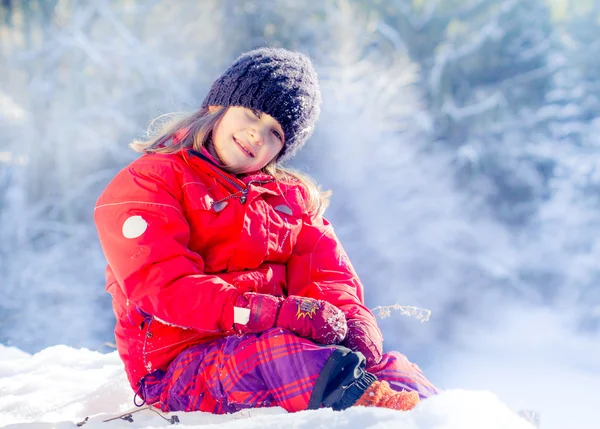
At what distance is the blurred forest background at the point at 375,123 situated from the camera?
2.77 m

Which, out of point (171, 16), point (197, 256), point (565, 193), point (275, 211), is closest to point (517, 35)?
point (565, 193)

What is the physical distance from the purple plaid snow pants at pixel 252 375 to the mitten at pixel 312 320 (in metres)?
0.03

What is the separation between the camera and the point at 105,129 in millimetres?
3094

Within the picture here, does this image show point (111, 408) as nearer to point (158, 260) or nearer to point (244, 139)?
point (158, 260)

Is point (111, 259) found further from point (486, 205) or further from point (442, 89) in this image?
point (442, 89)

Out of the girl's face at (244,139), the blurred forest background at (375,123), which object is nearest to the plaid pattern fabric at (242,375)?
the girl's face at (244,139)

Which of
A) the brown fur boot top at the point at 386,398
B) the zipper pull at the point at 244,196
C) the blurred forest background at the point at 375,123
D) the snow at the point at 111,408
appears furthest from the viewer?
the blurred forest background at the point at 375,123

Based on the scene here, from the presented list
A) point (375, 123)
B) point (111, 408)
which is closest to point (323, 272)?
point (111, 408)

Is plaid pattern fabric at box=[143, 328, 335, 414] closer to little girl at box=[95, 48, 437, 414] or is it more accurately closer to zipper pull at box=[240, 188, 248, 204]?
little girl at box=[95, 48, 437, 414]

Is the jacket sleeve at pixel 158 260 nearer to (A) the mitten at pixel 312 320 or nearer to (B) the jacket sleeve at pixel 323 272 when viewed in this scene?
(A) the mitten at pixel 312 320

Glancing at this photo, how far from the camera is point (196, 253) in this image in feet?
3.96

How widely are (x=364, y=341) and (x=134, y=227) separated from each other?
0.54 m

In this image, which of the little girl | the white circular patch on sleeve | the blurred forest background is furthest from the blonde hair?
the blurred forest background

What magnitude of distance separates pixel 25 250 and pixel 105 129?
0.79 metres
